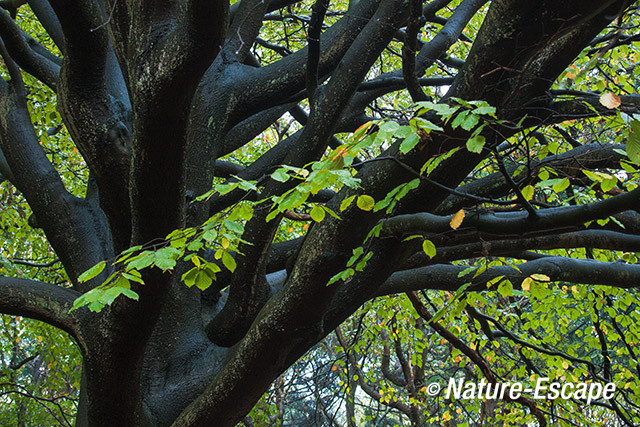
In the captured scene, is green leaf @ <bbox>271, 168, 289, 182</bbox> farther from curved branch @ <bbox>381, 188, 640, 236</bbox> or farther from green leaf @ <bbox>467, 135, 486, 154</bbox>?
curved branch @ <bbox>381, 188, 640, 236</bbox>

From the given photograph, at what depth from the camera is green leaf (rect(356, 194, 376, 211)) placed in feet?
6.89

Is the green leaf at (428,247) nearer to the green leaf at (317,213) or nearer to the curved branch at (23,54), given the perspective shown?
the green leaf at (317,213)

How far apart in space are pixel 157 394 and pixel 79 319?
0.67m

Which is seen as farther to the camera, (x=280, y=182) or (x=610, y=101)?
(x=280, y=182)

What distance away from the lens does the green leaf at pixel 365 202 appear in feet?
6.89

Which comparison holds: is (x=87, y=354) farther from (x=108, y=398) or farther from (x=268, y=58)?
(x=268, y=58)

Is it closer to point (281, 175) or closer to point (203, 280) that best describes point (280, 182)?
point (203, 280)

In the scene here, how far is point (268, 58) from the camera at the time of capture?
25.4 ft

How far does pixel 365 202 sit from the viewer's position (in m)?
2.16

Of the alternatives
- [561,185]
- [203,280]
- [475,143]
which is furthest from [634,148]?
[203,280]

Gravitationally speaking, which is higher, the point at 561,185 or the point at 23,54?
the point at 23,54

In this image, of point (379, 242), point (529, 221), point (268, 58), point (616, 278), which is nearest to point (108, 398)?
point (379, 242)

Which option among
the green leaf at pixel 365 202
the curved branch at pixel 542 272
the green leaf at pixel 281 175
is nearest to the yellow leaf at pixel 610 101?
the green leaf at pixel 365 202

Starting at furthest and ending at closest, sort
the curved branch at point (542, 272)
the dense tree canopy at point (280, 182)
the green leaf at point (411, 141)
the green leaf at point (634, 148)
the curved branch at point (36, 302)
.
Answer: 1. the curved branch at point (542, 272)
2. the curved branch at point (36, 302)
3. the dense tree canopy at point (280, 182)
4. the green leaf at point (411, 141)
5. the green leaf at point (634, 148)
